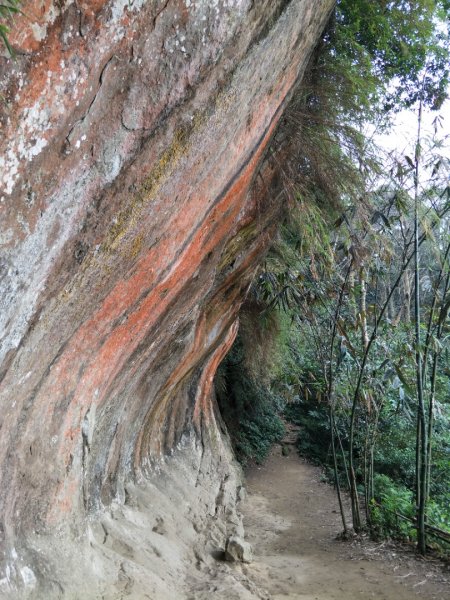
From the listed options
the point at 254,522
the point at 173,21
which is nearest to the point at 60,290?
the point at 173,21

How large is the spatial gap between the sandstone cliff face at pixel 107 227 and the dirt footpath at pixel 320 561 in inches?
39.7

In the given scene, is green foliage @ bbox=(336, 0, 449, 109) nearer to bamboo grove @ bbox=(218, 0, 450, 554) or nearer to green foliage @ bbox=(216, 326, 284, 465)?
bamboo grove @ bbox=(218, 0, 450, 554)

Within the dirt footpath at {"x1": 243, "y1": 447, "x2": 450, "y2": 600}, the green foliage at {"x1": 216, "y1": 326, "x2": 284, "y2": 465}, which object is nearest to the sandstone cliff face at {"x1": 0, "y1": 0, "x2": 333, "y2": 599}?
the dirt footpath at {"x1": 243, "y1": 447, "x2": 450, "y2": 600}

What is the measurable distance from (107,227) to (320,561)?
526 cm

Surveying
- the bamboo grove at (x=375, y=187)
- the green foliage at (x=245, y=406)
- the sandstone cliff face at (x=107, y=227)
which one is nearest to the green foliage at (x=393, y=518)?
the bamboo grove at (x=375, y=187)

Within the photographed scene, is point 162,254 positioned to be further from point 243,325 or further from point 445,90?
point 243,325

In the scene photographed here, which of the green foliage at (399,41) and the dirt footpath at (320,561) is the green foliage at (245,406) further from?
the green foliage at (399,41)

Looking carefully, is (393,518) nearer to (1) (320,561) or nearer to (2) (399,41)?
(1) (320,561)

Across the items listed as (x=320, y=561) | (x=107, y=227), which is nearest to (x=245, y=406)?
(x=320, y=561)

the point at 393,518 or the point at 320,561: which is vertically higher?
the point at 393,518

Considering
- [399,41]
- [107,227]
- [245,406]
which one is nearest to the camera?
[107,227]

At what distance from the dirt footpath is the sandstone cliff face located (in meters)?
1.01

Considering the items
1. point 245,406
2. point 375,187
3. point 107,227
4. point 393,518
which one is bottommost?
point 245,406

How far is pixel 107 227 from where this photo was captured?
2.88m
